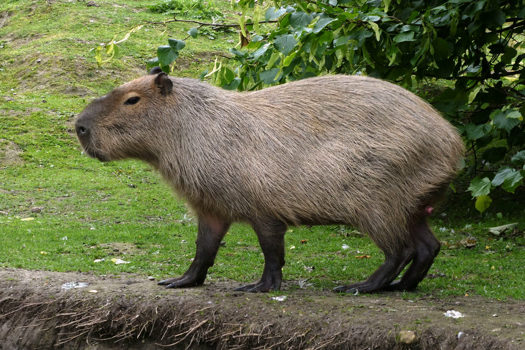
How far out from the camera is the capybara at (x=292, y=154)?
458 cm

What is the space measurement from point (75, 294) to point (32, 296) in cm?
34

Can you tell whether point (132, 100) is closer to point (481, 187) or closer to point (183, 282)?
point (183, 282)

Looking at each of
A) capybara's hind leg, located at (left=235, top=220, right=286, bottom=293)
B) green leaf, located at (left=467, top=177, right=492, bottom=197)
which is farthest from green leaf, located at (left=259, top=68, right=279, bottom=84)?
green leaf, located at (left=467, top=177, right=492, bottom=197)

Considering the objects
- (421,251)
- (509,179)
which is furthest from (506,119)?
(421,251)

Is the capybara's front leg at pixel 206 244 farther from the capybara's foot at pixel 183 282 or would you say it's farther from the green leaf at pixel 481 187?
→ the green leaf at pixel 481 187

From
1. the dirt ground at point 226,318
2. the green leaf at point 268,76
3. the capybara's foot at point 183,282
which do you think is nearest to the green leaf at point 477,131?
the dirt ground at point 226,318

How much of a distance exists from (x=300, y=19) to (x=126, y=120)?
1.42m

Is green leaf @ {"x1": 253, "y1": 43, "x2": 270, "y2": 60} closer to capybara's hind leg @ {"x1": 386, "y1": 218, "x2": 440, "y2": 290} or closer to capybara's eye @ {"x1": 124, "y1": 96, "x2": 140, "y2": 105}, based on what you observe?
capybara's eye @ {"x1": 124, "y1": 96, "x2": 140, "y2": 105}

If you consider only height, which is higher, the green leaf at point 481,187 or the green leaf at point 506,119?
the green leaf at point 506,119

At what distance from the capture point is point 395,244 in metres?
4.67

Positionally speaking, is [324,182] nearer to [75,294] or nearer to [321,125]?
[321,125]

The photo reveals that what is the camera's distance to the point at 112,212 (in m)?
8.00

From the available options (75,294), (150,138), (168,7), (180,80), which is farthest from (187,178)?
(168,7)

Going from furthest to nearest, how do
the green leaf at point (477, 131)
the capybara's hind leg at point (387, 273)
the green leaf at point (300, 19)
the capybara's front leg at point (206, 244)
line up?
1. the green leaf at point (477, 131)
2. the green leaf at point (300, 19)
3. the capybara's front leg at point (206, 244)
4. the capybara's hind leg at point (387, 273)
